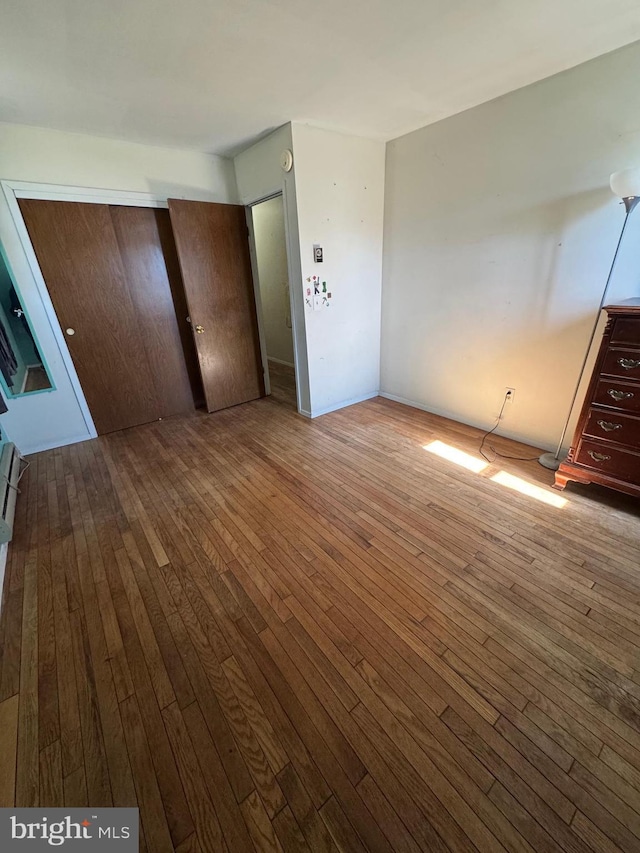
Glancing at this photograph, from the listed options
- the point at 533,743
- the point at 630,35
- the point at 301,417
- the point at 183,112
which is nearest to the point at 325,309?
the point at 301,417

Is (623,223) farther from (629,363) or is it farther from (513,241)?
(629,363)

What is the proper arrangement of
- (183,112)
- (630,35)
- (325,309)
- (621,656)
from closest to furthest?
(621,656), (630,35), (183,112), (325,309)

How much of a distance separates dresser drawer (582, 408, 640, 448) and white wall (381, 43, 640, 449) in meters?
0.55

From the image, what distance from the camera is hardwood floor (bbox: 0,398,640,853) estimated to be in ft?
3.27

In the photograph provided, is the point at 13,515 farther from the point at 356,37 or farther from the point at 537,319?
the point at 537,319

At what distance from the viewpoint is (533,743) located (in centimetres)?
112

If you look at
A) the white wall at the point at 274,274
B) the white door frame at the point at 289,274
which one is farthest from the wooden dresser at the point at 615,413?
the white wall at the point at 274,274

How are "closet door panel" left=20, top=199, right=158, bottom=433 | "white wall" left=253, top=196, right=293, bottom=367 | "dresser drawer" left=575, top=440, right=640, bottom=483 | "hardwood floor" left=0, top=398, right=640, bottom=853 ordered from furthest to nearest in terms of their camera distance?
"white wall" left=253, top=196, right=293, bottom=367, "closet door panel" left=20, top=199, right=158, bottom=433, "dresser drawer" left=575, top=440, right=640, bottom=483, "hardwood floor" left=0, top=398, right=640, bottom=853

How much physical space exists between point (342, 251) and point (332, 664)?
3.43 metres

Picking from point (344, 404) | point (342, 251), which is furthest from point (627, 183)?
point (344, 404)

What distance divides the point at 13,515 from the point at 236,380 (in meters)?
2.38

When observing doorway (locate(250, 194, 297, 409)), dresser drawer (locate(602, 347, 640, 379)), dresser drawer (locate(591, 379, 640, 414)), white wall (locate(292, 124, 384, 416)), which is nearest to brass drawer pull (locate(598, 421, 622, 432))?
dresser drawer (locate(591, 379, 640, 414))

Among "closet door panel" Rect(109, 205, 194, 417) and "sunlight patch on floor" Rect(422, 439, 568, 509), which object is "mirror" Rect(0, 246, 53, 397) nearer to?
"closet door panel" Rect(109, 205, 194, 417)

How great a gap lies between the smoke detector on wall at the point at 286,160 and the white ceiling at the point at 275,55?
212 millimetres
